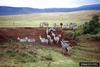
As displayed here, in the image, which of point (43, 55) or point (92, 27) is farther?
point (92, 27)

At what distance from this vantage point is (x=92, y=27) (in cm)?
379

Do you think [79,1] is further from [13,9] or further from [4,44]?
[4,44]


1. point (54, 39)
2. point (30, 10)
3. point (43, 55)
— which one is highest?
point (30, 10)

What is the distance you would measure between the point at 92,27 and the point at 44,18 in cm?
82

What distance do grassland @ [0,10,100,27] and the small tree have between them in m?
0.08

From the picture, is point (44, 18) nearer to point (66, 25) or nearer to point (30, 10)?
point (30, 10)

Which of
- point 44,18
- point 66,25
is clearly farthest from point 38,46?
point 66,25

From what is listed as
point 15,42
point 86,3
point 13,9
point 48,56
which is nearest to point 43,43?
point 48,56

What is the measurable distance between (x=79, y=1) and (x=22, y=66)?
1.47 metres

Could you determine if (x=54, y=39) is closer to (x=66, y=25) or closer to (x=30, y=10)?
(x=66, y=25)

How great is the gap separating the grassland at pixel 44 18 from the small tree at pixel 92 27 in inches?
3.2

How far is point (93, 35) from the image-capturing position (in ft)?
12.5

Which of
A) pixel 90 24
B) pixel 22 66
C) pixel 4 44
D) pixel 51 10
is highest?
pixel 51 10

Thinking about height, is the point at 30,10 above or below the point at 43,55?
above
